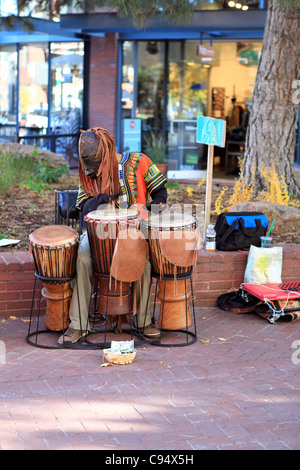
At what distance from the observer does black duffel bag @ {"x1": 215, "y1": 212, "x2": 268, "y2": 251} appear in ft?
20.9

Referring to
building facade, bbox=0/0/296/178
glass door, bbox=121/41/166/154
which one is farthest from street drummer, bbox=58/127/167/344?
glass door, bbox=121/41/166/154

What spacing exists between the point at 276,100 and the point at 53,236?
463 cm

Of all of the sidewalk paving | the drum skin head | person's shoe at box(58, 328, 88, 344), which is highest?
the drum skin head

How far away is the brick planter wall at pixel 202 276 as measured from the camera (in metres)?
5.84

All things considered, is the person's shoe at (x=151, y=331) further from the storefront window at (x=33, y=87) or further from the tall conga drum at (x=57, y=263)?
the storefront window at (x=33, y=87)

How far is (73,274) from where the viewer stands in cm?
520

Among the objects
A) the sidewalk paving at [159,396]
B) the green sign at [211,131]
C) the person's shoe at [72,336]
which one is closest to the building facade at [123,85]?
the green sign at [211,131]

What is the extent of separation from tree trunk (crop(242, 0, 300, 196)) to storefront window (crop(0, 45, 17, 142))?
377 inches

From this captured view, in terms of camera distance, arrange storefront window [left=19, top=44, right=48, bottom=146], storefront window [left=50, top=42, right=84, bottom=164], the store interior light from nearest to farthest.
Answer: the store interior light → storefront window [left=50, top=42, right=84, bottom=164] → storefront window [left=19, top=44, right=48, bottom=146]

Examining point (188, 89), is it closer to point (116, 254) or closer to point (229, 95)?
point (229, 95)

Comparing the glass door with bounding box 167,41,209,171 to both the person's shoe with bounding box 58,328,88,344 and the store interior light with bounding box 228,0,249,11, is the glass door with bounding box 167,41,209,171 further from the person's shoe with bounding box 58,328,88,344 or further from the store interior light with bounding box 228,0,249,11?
the person's shoe with bounding box 58,328,88,344

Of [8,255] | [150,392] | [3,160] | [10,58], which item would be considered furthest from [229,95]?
[150,392]

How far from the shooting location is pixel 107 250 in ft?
16.8

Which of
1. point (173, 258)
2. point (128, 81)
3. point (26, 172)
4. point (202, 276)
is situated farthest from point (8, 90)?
point (173, 258)
